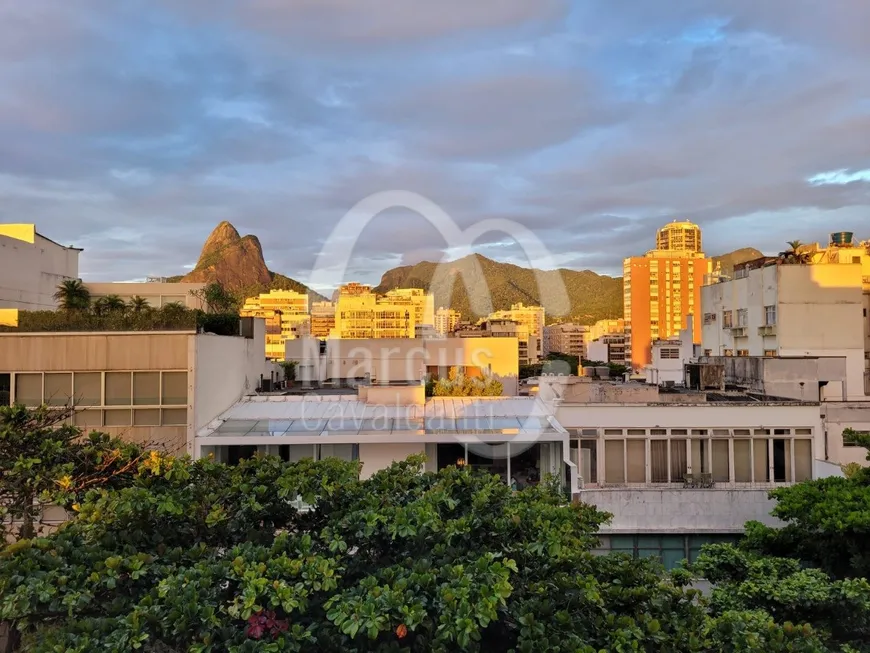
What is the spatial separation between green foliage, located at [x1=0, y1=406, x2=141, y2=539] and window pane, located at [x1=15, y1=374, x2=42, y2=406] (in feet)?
18.9

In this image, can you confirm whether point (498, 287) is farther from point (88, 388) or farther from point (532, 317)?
point (88, 388)

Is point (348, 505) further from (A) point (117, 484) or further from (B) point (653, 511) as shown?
(B) point (653, 511)

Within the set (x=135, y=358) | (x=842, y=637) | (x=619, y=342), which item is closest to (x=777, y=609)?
(x=842, y=637)

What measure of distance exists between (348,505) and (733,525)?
1063 centimetres

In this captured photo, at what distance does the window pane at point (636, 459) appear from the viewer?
1511 cm

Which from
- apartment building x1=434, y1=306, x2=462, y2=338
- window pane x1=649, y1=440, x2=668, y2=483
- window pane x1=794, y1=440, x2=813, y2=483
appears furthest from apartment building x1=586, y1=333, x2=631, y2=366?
window pane x1=649, y1=440, x2=668, y2=483

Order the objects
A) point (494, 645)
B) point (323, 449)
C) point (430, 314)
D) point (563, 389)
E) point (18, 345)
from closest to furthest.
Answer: point (494, 645) < point (18, 345) < point (323, 449) < point (563, 389) < point (430, 314)

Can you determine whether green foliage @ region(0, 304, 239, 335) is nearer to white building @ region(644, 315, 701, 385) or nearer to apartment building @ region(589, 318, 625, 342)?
white building @ region(644, 315, 701, 385)

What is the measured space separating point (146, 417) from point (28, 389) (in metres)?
2.59

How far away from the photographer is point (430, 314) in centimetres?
13612

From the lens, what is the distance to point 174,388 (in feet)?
44.2

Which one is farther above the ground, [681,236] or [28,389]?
[681,236]

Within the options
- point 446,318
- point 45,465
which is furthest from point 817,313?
point 446,318

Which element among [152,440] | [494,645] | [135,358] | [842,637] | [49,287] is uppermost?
[49,287]
